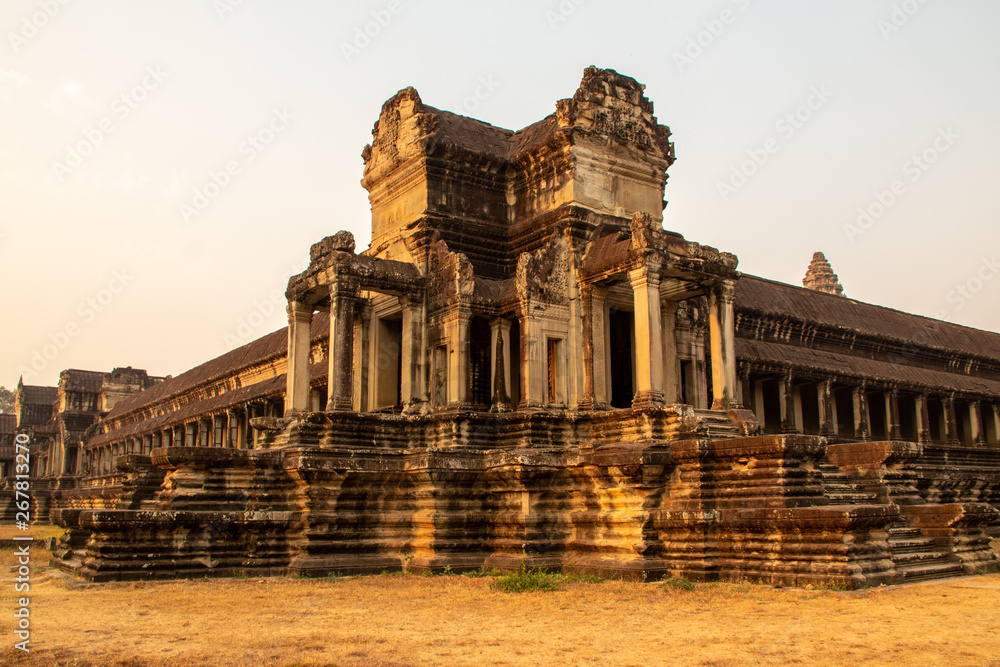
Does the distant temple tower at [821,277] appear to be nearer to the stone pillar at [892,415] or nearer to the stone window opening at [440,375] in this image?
the stone pillar at [892,415]

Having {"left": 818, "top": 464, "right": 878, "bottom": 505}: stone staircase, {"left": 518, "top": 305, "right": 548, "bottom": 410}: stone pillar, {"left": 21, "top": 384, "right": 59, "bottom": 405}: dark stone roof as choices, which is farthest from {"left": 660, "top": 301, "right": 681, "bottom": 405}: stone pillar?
{"left": 21, "top": 384, "right": 59, "bottom": 405}: dark stone roof

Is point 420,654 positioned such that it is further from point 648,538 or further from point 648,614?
point 648,538

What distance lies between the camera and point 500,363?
17.1 metres

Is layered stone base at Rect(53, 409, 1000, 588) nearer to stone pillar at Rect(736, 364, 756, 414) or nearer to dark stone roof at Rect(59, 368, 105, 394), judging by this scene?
stone pillar at Rect(736, 364, 756, 414)

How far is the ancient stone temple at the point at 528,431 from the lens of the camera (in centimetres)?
1284

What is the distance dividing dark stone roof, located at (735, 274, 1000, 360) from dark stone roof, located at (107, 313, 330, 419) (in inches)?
549

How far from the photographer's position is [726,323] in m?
16.5

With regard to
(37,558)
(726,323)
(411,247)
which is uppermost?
(411,247)

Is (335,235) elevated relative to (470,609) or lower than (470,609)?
elevated

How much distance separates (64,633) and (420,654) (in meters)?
3.74

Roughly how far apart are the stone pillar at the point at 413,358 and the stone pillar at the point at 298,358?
6.88 ft

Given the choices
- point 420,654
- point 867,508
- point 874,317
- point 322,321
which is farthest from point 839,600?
point 874,317

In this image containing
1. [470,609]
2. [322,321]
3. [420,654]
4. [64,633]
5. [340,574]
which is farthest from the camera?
[322,321]

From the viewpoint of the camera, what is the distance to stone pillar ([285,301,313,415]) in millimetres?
17906
